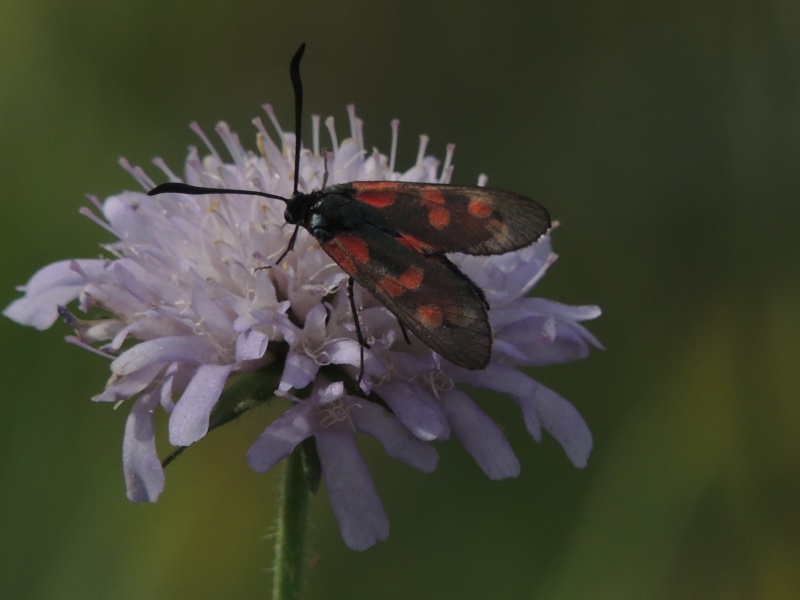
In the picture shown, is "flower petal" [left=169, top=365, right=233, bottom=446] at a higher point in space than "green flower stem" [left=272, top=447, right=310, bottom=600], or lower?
higher

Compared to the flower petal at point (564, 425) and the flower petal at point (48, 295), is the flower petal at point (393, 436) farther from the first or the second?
the flower petal at point (48, 295)

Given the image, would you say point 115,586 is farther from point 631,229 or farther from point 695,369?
point 631,229

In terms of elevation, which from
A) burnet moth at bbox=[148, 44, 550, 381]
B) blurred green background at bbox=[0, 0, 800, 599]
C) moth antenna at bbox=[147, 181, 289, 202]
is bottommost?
blurred green background at bbox=[0, 0, 800, 599]

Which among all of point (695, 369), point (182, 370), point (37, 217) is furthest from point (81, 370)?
point (695, 369)

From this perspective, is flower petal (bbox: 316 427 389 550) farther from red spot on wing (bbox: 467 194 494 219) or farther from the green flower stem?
red spot on wing (bbox: 467 194 494 219)

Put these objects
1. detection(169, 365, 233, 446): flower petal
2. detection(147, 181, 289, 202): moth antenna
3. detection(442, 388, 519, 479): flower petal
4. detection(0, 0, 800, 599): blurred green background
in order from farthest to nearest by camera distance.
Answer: detection(0, 0, 800, 599): blurred green background, detection(147, 181, 289, 202): moth antenna, detection(442, 388, 519, 479): flower petal, detection(169, 365, 233, 446): flower petal

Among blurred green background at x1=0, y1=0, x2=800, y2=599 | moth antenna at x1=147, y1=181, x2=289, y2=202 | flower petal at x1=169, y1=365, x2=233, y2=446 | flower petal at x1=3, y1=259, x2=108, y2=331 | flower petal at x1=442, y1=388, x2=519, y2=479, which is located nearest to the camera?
flower petal at x1=169, y1=365, x2=233, y2=446

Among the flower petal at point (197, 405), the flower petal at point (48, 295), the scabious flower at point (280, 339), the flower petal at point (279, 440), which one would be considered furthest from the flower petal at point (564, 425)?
the flower petal at point (48, 295)

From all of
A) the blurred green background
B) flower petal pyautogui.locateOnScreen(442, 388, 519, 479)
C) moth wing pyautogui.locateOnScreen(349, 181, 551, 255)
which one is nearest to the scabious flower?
flower petal pyautogui.locateOnScreen(442, 388, 519, 479)
